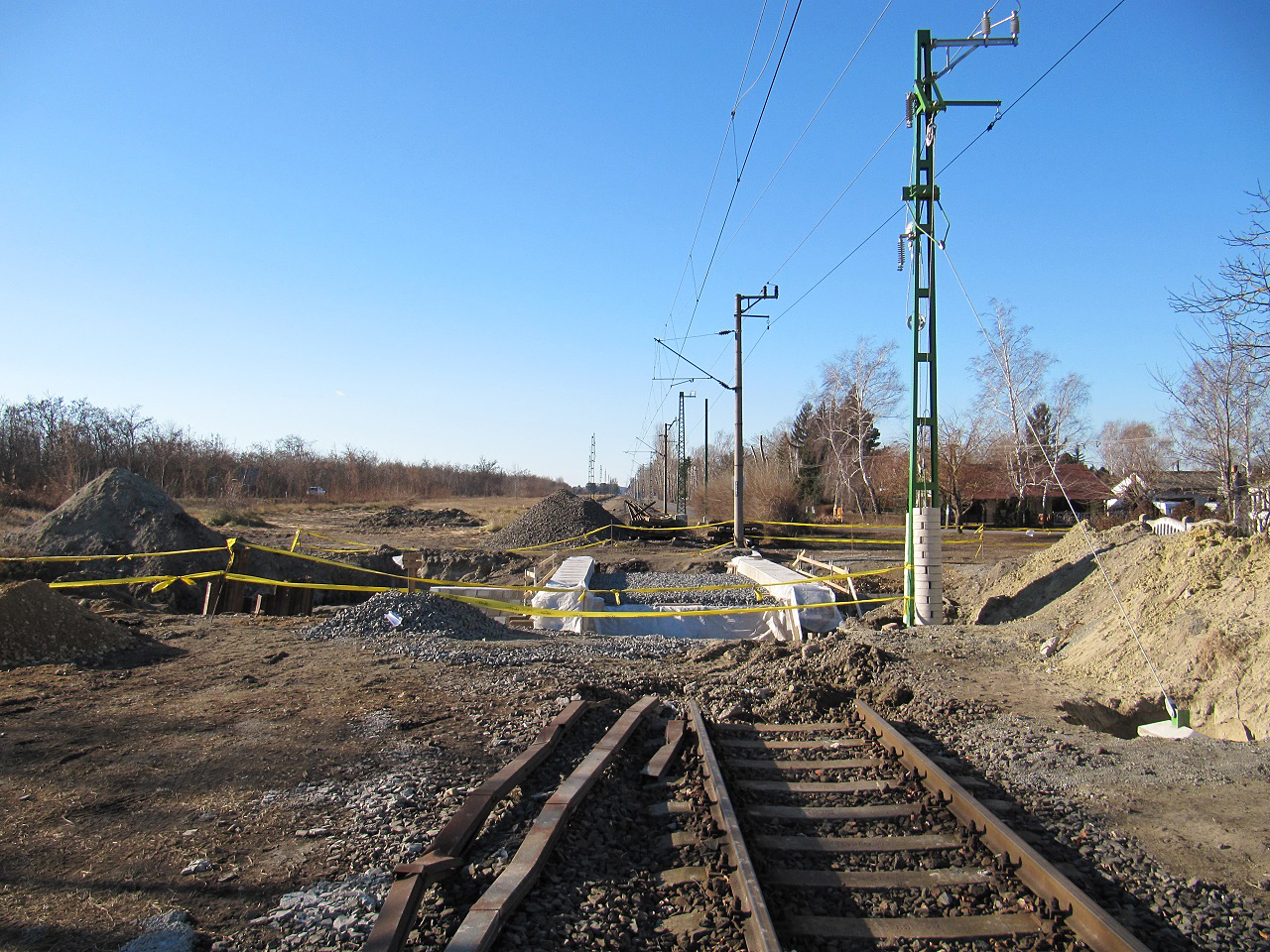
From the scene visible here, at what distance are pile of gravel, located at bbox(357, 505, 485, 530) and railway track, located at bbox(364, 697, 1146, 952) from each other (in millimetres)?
40380

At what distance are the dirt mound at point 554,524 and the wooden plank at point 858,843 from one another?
27.4 m

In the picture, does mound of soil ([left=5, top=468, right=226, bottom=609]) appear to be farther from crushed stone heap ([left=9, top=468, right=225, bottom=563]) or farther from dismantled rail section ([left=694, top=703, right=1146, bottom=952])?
dismantled rail section ([left=694, top=703, right=1146, bottom=952])

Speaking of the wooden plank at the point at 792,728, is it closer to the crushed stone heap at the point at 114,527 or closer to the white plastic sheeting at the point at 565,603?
the white plastic sheeting at the point at 565,603

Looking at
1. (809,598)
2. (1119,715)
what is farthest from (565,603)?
(1119,715)

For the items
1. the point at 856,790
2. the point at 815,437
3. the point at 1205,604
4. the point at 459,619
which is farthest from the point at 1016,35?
the point at 815,437

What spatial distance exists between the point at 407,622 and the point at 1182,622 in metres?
9.56

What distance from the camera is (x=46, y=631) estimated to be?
8797 millimetres

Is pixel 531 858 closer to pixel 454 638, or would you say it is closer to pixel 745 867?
pixel 745 867

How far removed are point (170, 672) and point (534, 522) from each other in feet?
84.2

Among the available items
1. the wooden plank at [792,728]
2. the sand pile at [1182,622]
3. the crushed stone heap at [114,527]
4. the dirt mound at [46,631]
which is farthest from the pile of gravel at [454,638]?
the crushed stone heap at [114,527]

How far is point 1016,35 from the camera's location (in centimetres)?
1135

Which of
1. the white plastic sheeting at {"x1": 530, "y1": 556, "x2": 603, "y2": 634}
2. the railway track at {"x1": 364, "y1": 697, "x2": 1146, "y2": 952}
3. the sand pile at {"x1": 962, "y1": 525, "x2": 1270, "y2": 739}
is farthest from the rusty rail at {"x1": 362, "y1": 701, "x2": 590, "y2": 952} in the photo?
the white plastic sheeting at {"x1": 530, "y1": 556, "x2": 603, "y2": 634}

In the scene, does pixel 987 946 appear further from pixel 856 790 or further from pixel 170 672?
pixel 170 672

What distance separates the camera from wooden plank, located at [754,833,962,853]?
4285mm
